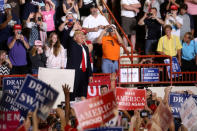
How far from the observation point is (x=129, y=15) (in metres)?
17.0

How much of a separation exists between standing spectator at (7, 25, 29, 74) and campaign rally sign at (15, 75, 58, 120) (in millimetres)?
6528

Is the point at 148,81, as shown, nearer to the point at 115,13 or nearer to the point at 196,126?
the point at 115,13

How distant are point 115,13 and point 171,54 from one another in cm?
275

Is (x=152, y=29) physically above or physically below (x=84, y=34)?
above

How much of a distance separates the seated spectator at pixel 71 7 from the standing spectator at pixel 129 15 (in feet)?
4.27

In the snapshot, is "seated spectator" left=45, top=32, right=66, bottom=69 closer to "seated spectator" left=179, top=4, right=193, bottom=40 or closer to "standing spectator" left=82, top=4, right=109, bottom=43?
"standing spectator" left=82, top=4, right=109, bottom=43

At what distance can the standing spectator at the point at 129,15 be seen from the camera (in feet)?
55.2

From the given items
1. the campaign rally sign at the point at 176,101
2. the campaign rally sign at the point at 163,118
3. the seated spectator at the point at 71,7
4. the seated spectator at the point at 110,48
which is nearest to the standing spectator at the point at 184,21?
the seated spectator at the point at 110,48

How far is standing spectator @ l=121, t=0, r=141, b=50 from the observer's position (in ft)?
55.2

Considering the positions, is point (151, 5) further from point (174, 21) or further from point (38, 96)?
point (38, 96)

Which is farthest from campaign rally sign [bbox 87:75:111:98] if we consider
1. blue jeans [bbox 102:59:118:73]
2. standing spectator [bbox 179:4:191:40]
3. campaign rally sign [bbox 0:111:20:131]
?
campaign rally sign [bbox 0:111:20:131]

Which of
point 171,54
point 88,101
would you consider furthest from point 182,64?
point 88,101

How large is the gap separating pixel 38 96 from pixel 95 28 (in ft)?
26.1

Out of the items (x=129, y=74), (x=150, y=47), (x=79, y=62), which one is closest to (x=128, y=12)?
(x=150, y=47)
